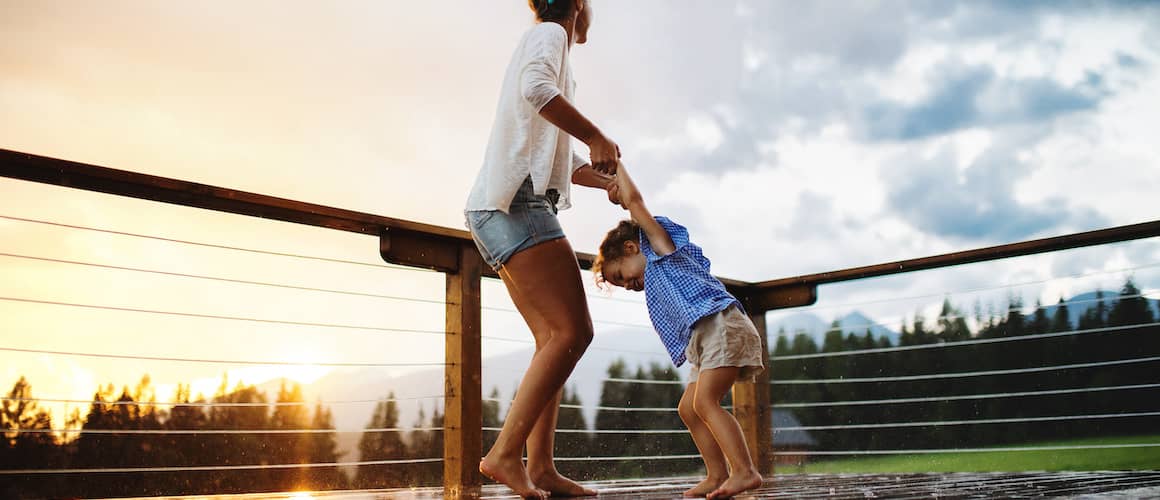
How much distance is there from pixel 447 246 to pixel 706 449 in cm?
92

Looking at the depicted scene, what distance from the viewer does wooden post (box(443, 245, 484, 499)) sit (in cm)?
229

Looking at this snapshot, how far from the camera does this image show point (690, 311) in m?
2.11


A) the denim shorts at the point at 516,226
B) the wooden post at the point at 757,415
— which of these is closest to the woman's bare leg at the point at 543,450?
the denim shorts at the point at 516,226

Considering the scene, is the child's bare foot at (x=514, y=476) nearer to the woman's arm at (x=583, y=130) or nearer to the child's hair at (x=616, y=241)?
the woman's arm at (x=583, y=130)

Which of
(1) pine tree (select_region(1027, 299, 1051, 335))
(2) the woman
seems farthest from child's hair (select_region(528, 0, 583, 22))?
(1) pine tree (select_region(1027, 299, 1051, 335))

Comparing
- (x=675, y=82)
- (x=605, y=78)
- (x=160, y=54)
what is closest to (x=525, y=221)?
(x=160, y=54)

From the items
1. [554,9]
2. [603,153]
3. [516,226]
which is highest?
[554,9]

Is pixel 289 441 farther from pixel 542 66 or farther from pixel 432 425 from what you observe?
pixel 542 66

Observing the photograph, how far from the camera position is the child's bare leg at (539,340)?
159 cm

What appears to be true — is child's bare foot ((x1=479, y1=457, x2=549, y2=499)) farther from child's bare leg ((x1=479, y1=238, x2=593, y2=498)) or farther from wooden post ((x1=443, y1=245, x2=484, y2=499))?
wooden post ((x1=443, y1=245, x2=484, y2=499))

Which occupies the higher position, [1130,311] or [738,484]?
[1130,311]

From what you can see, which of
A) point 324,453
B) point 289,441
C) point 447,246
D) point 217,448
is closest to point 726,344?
point 447,246

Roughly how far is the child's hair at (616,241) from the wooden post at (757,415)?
111cm

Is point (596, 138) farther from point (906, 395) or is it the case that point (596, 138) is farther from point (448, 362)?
point (906, 395)
